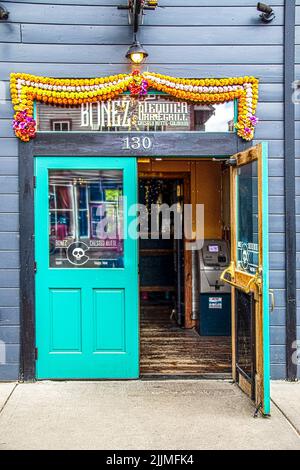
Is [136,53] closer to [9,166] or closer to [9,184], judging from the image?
[9,166]

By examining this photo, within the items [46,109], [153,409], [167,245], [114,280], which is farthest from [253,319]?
[167,245]

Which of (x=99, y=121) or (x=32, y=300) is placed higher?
(x=99, y=121)

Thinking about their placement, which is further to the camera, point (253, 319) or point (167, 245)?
point (167, 245)

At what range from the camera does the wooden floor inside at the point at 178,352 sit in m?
5.67

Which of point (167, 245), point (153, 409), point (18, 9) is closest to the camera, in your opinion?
point (153, 409)

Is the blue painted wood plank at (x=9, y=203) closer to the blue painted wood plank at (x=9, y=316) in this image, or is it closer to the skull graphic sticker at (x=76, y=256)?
the skull graphic sticker at (x=76, y=256)

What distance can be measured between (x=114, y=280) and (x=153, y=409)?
1329 millimetres

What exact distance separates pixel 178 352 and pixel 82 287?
1.74 metres

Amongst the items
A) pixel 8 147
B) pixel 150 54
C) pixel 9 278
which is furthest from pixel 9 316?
pixel 150 54

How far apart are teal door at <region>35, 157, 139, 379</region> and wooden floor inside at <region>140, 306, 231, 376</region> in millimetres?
509

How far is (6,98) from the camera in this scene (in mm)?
5234

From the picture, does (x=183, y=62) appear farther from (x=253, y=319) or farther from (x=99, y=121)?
(x=253, y=319)

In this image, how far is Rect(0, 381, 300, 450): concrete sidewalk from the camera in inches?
151

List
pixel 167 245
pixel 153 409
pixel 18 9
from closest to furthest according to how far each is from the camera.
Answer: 1. pixel 153 409
2. pixel 18 9
3. pixel 167 245
